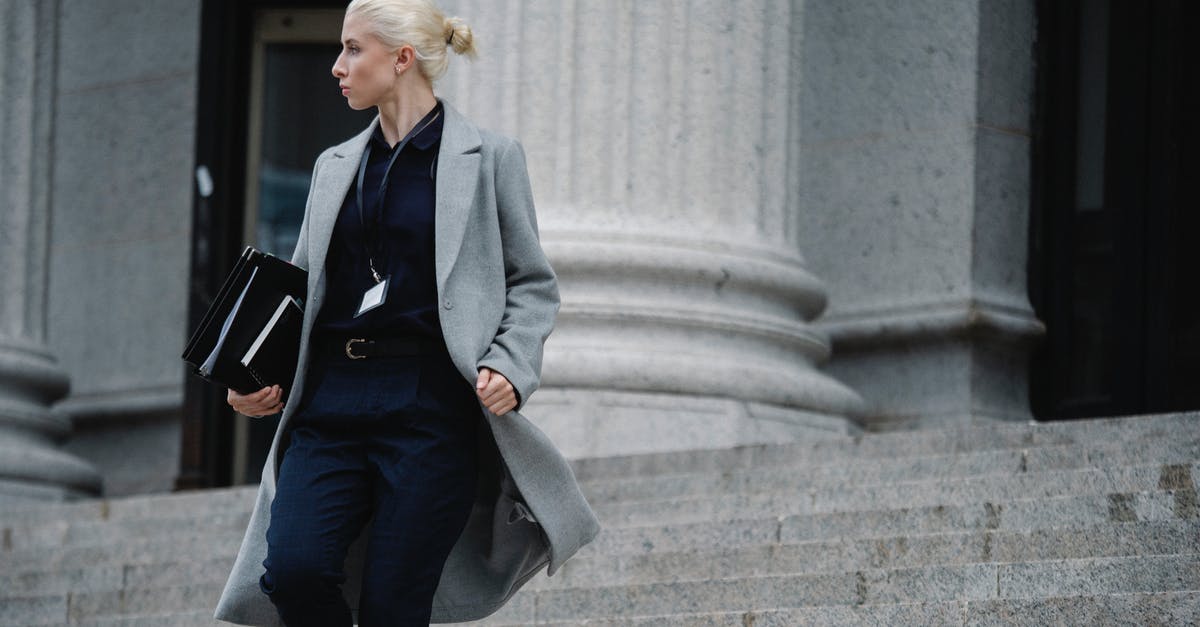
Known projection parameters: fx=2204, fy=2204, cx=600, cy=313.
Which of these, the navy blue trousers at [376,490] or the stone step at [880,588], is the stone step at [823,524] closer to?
the stone step at [880,588]

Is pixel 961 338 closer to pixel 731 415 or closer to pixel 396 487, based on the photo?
pixel 731 415

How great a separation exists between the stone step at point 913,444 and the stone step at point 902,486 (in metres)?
0.20

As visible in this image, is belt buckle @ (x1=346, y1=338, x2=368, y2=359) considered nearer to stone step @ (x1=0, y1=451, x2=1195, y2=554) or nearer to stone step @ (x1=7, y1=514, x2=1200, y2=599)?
stone step @ (x1=7, y1=514, x2=1200, y2=599)

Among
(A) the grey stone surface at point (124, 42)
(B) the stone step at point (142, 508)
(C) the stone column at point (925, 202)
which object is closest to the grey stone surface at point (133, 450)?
(A) the grey stone surface at point (124, 42)

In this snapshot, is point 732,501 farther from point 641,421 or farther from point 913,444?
point 641,421

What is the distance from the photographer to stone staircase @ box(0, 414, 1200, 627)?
18.8 feet

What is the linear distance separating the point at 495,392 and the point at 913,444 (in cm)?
340

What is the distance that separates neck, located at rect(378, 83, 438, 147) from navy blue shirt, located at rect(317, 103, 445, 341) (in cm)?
5


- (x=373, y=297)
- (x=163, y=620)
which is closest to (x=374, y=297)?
(x=373, y=297)

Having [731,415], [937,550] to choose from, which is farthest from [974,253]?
[937,550]

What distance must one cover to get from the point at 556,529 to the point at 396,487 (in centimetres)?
41

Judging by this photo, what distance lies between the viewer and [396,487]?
4496 millimetres

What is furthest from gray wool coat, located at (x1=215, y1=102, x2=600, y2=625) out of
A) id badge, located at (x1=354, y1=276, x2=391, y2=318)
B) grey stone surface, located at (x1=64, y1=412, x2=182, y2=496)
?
grey stone surface, located at (x1=64, y1=412, x2=182, y2=496)

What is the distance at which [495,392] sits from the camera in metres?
4.57
